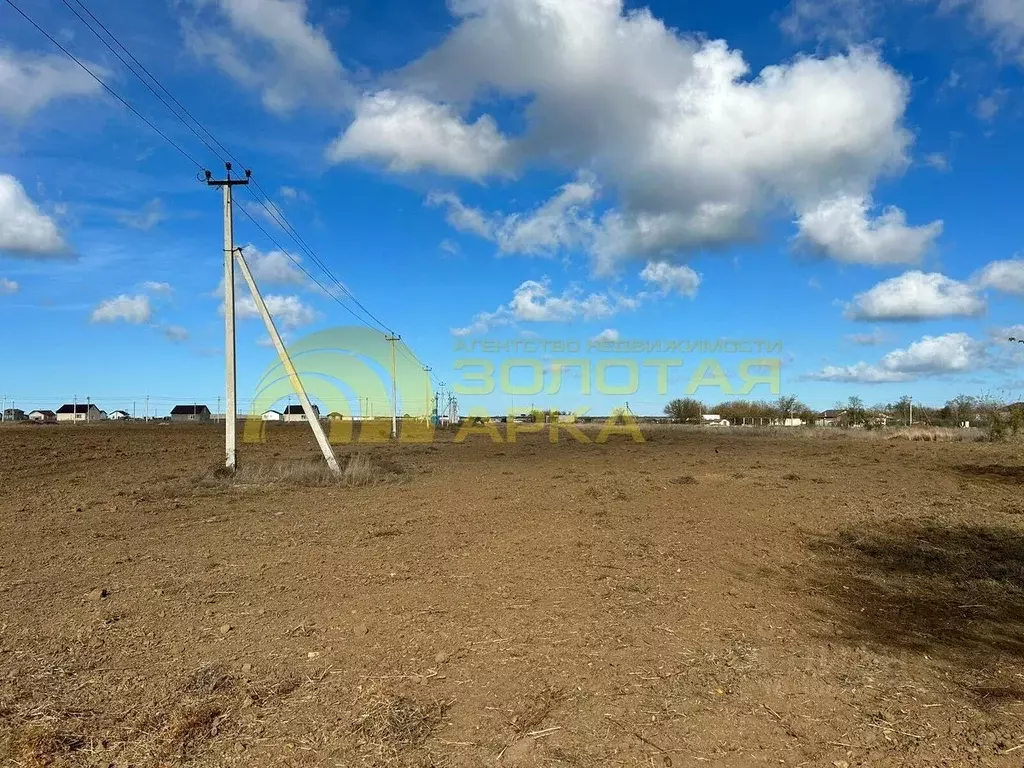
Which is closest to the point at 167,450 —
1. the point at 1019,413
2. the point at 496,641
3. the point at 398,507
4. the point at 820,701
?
the point at 398,507

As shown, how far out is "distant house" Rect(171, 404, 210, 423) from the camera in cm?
9031

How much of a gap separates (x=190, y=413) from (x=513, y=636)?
325 feet

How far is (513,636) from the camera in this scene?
17.0ft

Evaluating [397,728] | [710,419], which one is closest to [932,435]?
[397,728]

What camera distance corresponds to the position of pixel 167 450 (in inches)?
1155

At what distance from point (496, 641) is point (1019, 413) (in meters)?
36.6

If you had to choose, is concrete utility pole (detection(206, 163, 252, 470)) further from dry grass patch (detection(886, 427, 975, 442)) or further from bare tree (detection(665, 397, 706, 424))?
bare tree (detection(665, 397, 706, 424))

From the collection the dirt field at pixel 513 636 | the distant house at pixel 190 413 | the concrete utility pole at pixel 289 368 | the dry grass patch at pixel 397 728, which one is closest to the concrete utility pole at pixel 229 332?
the concrete utility pole at pixel 289 368

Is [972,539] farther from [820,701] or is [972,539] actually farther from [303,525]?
[303,525]

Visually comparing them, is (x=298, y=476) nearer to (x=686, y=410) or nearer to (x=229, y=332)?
(x=229, y=332)

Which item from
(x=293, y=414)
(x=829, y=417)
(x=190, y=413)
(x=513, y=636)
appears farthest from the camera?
(x=190, y=413)

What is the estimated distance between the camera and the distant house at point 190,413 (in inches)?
3556

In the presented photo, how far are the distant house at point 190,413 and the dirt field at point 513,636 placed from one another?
83.9 m

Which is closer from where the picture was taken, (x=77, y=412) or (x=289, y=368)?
(x=289, y=368)
